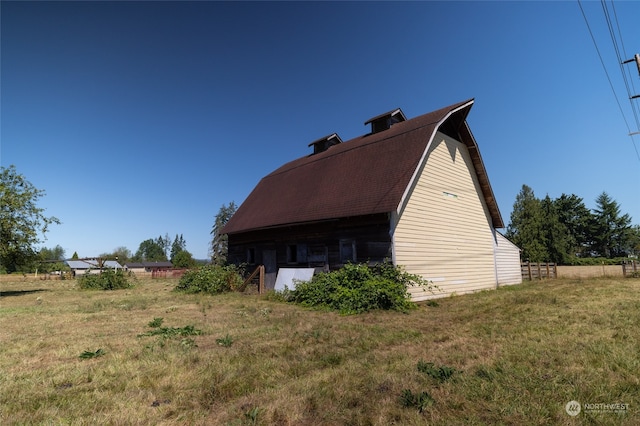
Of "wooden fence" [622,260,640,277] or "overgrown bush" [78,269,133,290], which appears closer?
"overgrown bush" [78,269,133,290]

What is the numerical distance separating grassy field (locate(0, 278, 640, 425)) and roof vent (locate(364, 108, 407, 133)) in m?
13.7

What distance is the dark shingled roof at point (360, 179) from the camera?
14031 millimetres

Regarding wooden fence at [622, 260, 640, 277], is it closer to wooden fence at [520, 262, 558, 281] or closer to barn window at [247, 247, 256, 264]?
wooden fence at [520, 262, 558, 281]

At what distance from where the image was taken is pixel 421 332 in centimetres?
745

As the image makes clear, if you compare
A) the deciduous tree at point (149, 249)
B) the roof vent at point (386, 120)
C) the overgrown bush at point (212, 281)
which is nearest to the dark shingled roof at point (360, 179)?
the roof vent at point (386, 120)

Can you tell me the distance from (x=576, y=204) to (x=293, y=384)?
80631 mm

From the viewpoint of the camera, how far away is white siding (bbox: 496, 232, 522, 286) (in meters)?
19.8

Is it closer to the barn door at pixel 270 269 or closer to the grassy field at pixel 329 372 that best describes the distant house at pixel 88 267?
the barn door at pixel 270 269

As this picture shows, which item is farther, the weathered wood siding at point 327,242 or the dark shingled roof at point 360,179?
the dark shingled roof at point 360,179

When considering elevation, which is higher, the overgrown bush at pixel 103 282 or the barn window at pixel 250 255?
the barn window at pixel 250 255

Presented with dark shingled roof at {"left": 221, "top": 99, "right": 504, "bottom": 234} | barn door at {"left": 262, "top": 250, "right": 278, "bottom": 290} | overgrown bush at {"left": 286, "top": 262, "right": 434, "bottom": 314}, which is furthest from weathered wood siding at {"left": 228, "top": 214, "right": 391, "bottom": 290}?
overgrown bush at {"left": 286, "top": 262, "right": 434, "bottom": 314}

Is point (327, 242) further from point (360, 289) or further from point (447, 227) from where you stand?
point (447, 227)

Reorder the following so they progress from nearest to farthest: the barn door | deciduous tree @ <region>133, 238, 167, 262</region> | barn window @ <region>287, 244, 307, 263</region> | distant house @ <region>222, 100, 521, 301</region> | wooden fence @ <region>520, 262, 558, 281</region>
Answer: distant house @ <region>222, 100, 521, 301</region> → barn window @ <region>287, 244, 307, 263</region> → the barn door → wooden fence @ <region>520, 262, 558, 281</region> → deciduous tree @ <region>133, 238, 167, 262</region>

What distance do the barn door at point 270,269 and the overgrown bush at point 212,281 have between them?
1477 mm
